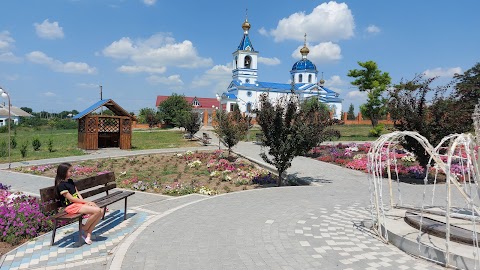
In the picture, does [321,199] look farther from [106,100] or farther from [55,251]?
Answer: [106,100]

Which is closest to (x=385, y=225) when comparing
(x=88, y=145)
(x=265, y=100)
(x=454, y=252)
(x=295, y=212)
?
(x=454, y=252)

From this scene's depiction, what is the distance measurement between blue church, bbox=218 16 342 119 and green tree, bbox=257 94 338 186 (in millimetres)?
53448

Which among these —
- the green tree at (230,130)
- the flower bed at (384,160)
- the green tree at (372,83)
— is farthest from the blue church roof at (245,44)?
the green tree at (230,130)

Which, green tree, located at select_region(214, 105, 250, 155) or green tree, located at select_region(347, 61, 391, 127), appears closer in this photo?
green tree, located at select_region(214, 105, 250, 155)

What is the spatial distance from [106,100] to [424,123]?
1844 centimetres

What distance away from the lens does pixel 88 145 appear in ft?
72.9

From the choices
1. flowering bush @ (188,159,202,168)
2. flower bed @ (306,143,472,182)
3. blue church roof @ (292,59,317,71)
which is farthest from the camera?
blue church roof @ (292,59,317,71)

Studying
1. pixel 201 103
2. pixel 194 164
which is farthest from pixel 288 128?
pixel 201 103

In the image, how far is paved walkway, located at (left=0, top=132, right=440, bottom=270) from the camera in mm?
4840

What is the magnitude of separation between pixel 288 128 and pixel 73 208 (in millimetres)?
6764

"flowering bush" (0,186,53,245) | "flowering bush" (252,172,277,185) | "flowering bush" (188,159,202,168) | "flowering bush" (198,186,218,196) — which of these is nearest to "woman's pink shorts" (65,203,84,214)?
"flowering bush" (0,186,53,245)

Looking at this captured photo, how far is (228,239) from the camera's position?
5789 mm

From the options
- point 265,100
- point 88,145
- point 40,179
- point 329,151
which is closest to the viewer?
point 265,100

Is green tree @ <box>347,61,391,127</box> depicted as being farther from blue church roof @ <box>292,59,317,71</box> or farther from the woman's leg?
blue church roof @ <box>292,59,317,71</box>
